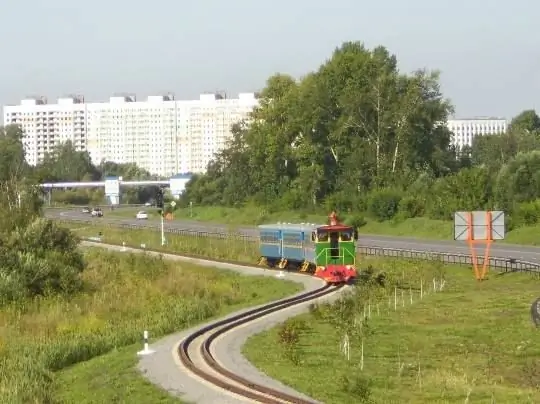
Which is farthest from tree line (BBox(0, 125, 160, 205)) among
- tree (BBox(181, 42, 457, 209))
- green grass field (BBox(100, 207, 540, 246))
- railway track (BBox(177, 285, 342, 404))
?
railway track (BBox(177, 285, 342, 404))

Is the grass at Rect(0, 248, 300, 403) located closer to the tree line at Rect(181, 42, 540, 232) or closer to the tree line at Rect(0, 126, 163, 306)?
the tree line at Rect(0, 126, 163, 306)

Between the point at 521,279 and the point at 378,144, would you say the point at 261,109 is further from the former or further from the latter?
the point at 521,279

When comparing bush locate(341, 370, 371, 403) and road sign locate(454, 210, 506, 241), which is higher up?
road sign locate(454, 210, 506, 241)

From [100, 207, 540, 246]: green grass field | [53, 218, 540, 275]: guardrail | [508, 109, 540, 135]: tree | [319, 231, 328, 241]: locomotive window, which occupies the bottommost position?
[53, 218, 540, 275]: guardrail

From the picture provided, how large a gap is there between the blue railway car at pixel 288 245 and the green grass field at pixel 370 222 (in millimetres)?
18354

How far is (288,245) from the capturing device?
181 feet

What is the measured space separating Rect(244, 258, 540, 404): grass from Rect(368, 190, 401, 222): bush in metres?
40.1

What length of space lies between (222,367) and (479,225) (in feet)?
90.0

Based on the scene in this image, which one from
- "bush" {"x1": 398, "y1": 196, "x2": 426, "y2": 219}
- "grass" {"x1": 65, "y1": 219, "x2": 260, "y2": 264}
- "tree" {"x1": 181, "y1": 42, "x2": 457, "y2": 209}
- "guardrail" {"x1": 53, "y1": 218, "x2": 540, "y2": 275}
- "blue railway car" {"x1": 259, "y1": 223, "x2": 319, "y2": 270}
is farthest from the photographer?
"tree" {"x1": 181, "y1": 42, "x2": 457, "y2": 209}

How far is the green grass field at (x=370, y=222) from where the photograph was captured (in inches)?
2653

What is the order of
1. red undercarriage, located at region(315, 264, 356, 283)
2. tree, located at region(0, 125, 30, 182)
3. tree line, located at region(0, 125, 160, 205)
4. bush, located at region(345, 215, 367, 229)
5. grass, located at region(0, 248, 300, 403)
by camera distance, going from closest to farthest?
grass, located at region(0, 248, 300, 403), red undercarriage, located at region(315, 264, 356, 283), bush, located at region(345, 215, 367, 229), tree, located at region(0, 125, 30, 182), tree line, located at region(0, 125, 160, 205)

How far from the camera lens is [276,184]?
10644cm

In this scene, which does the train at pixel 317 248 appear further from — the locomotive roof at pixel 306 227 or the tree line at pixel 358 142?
the tree line at pixel 358 142

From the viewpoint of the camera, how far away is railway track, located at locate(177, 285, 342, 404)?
2006 centimetres
